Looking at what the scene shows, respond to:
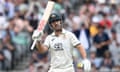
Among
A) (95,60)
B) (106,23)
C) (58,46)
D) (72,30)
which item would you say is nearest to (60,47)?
(58,46)

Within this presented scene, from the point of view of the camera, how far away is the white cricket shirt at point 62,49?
823 cm

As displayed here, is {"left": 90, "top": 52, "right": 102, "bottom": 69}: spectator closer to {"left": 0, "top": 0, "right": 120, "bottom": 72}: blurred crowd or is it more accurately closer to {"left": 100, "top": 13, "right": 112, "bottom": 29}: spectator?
{"left": 0, "top": 0, "right": 120, "bottom": 72}: blurred crowd

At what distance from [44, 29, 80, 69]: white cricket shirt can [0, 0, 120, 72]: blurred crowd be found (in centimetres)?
527

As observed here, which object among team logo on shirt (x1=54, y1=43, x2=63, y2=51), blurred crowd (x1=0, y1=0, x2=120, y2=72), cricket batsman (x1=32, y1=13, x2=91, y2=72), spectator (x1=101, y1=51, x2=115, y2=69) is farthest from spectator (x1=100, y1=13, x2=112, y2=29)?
team logo on shirt (x1=54, y1=43, x2=63, y2=51)

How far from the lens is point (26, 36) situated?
48.4ft

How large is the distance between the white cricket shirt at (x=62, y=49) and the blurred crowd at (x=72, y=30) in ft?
17.3

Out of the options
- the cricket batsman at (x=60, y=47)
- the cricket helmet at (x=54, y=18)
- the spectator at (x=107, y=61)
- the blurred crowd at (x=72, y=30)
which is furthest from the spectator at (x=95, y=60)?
the cricket helmet at (x=54, y=18)

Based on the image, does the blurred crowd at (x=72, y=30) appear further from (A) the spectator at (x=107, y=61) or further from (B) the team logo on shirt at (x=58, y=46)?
(B) the team logo on shirt at (x=58, y=46)

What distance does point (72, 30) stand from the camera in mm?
14984

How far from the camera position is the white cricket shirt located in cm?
823

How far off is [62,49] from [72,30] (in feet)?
22.3

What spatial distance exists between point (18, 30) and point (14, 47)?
0.61 metres

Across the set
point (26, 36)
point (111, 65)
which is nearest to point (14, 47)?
point (26, 36)

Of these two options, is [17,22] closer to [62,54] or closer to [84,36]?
[84,36]
